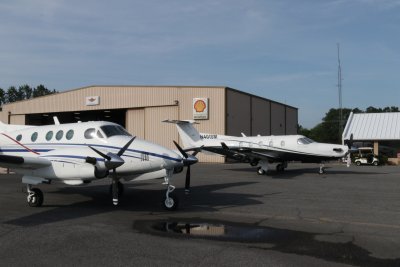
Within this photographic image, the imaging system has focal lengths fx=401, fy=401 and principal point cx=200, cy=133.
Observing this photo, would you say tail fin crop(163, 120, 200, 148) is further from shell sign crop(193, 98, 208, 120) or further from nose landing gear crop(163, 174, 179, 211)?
nose landing gear crop(163, 174, 179, 211)

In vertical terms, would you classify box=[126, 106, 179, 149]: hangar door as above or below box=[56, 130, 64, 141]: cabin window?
above

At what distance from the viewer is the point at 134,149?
1173 cm

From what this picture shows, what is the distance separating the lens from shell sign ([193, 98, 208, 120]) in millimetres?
38938

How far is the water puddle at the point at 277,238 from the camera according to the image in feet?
22.8

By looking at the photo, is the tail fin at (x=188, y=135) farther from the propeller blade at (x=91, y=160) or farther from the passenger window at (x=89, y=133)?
the propeller blade at (x=91, y=160)

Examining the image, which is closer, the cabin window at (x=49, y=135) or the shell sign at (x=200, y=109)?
the cabin window at (x=49, y=135)

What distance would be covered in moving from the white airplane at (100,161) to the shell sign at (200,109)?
1020 inches

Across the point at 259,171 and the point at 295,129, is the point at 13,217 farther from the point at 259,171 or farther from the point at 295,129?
the point at 295,129

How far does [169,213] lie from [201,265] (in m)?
5.06

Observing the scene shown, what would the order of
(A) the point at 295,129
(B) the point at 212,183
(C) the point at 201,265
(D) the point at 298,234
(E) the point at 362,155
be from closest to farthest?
(C) the point at 201,265 < (D) the point at 298,234 < (B) the point at 212,183 < (E) the point at 362,155 < (A) the point at 295,129

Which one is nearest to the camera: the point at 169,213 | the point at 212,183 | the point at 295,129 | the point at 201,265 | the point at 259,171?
the point at 201,265

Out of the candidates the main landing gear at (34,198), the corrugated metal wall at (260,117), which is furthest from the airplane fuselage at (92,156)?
the corrugated metal wall at (260,117)

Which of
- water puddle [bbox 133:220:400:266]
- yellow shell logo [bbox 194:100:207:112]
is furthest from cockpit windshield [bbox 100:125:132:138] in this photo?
yellow shell logo [bbox 194:100:207:112]

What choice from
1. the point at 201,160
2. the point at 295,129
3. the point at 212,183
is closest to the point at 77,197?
the point at 212,183
